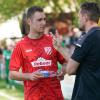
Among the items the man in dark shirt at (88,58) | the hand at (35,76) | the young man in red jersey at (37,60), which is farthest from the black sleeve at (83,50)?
the young man in red jersey at (37,60)

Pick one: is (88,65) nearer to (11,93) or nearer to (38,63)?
(38,63)

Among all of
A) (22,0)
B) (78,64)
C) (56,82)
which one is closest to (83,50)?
(78,64)

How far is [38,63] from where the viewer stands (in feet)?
24.8

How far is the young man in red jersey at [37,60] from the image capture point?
24.8 feet

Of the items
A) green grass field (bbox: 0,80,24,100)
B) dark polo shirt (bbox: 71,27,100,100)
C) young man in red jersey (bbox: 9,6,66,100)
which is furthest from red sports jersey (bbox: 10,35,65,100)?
green grass field (bbox: 0,80,24,100)

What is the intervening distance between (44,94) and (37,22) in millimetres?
913

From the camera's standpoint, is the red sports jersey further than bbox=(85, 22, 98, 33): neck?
Yes

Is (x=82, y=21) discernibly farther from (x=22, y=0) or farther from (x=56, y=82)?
(x=22, y=0)

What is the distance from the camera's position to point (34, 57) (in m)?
7.61

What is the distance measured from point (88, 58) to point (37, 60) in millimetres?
873

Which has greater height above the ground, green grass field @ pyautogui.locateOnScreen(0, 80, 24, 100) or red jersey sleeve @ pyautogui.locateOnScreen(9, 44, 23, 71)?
red jersey sleeve @ pyautogui.locateOnScreen(9, 44, 23, 71)

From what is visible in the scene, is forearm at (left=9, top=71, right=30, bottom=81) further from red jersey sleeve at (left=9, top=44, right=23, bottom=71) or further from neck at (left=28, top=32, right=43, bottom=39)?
neck at (left=28, top=32, right=43, bottom=39)

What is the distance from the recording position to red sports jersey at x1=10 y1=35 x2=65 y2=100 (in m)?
7.58

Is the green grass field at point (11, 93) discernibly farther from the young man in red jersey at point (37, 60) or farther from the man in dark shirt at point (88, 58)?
the man in dark shirt at point (88, 58)
